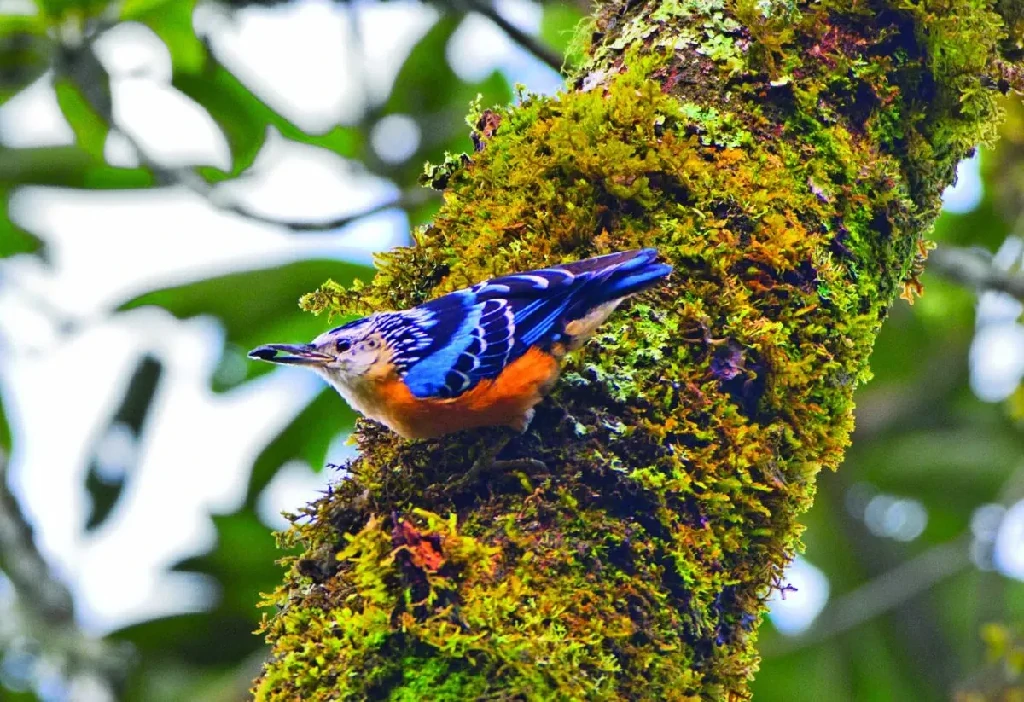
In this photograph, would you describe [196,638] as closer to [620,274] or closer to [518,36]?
[518,36]

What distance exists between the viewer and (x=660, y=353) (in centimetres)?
231

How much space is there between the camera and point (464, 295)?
8.41 ft

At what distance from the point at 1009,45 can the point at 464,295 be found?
1.54 m

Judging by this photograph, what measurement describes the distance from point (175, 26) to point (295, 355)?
2279 mm

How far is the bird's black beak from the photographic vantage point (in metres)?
2.94

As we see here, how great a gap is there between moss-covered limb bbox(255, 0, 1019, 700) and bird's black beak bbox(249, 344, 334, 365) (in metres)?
0.16

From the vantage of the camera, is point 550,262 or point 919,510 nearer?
point 550,262

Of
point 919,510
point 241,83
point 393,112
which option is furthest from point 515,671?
point 919,510

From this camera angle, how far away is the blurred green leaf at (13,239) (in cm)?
564

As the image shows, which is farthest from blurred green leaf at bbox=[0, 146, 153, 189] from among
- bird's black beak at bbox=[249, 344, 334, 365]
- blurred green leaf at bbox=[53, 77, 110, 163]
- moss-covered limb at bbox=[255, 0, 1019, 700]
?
moss-covered limb at bbox=[255, 0, 1019, 700]

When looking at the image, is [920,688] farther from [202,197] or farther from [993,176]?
[202,197]

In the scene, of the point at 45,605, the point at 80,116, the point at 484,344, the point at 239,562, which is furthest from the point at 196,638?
the point at 484,344

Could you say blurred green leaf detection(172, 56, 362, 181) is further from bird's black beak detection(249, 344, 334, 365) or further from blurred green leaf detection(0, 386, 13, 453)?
bird's black beak detection(249, 344, 334, 365)

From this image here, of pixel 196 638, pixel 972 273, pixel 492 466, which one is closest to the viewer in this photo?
pixel 492 466
